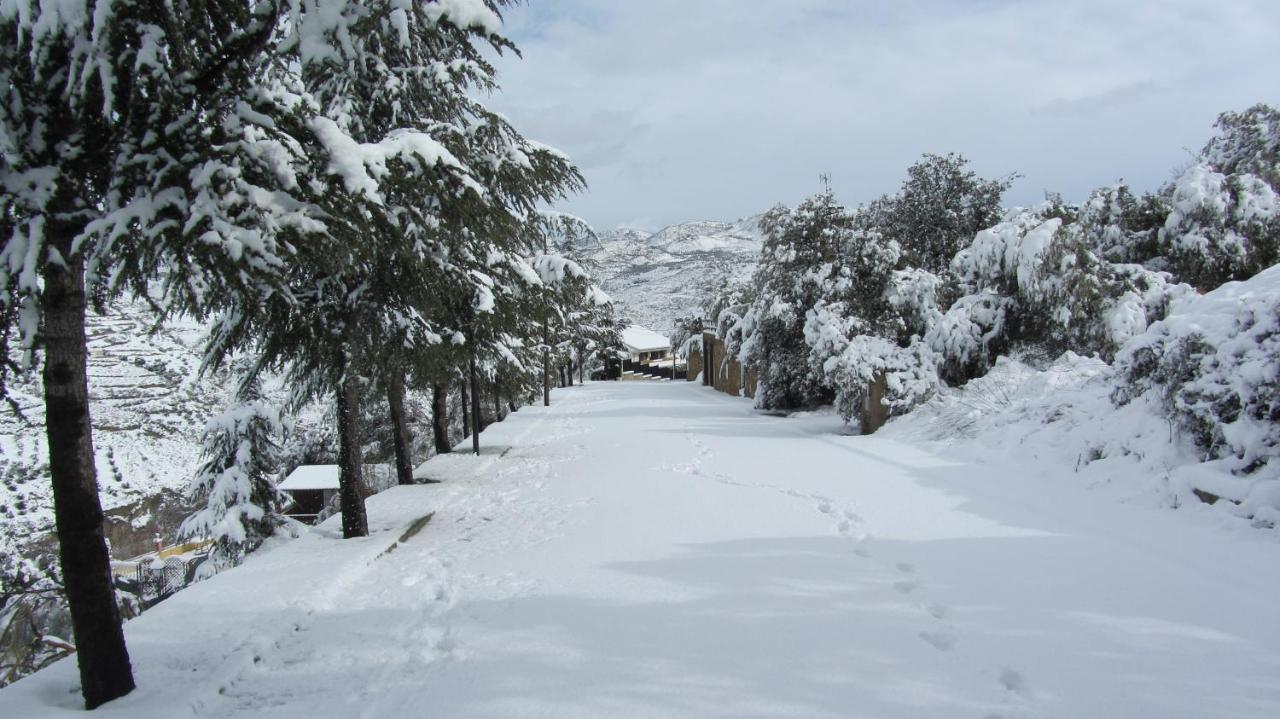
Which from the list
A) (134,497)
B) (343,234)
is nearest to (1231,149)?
(343,234)

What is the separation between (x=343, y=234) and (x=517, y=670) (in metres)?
2.82

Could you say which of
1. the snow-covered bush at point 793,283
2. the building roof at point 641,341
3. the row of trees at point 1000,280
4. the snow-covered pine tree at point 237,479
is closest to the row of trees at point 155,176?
the snow-covered pine tree at point 237,479

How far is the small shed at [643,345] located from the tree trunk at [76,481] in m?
76.8

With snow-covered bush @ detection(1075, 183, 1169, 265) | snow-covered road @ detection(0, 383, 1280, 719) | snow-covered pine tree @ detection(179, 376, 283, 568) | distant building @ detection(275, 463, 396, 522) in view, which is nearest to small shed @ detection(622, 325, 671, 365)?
distant building @ detection(275, 463, 396, 522)

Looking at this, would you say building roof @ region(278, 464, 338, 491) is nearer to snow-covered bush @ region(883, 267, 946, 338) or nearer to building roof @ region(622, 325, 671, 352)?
snow-covered bush @ region(883, 267, 946, 338)

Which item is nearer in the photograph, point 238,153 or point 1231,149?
point 238,153

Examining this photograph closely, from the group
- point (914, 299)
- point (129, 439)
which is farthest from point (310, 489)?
point (914, 299)

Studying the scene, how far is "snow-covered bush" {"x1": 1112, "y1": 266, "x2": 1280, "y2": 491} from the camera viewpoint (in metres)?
6.77

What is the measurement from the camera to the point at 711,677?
3895 millimetres

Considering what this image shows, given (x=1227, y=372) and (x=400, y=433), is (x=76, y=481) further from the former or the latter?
(x=1227, y=372)

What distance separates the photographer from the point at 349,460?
26.2 ft

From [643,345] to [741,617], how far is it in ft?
268

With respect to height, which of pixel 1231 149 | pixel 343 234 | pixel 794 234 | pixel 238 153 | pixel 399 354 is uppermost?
pixel 1231 149

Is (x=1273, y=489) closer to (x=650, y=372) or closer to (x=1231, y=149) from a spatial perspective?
(x=1231, y=149)
